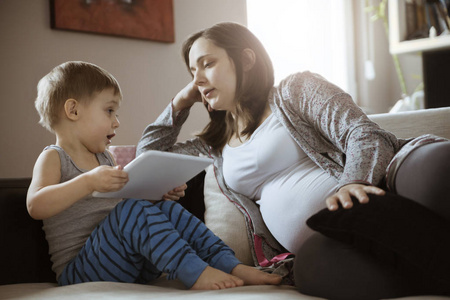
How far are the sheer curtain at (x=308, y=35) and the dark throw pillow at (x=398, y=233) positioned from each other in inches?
117

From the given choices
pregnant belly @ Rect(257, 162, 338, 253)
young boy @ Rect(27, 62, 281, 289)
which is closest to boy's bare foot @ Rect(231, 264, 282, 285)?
young boy @ Rect(27, 62, 281, 289)

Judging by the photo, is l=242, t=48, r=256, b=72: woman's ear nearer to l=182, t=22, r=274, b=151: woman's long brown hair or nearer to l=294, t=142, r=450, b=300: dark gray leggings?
l=182, t=22, r=274, b=151: woman's long brown hair

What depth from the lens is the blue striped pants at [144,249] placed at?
3.75 feet

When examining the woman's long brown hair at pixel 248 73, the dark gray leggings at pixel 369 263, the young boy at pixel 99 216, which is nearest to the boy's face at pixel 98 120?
the young boy at pixel 99 216

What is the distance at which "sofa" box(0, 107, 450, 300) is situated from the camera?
1042mm

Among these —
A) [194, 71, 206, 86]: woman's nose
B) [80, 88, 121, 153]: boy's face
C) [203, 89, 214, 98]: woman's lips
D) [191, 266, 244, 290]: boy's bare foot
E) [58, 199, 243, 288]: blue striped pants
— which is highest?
[194, 71, 206, 86]: woman's nose

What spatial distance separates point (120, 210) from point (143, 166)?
143mm

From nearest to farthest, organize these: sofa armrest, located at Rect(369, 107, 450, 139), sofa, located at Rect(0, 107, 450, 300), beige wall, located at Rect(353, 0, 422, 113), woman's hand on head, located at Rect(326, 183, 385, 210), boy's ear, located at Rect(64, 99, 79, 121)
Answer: woman's hand on head, located at Rect(326, 183, 385, 210)
sofa, located at Rect(0, 107, 450, 300)
boy's ear, located at Rect(64, 99, 79, 121)
sofa armrest, located at Rect(369, 107, 450, 139)
beige wall, located at Rect(353, 0, 422, 113)

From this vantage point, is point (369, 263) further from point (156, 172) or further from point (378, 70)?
point (378, 70)

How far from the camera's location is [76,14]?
262 centimetres

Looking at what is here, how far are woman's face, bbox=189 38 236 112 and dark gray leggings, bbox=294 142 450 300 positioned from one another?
26.3 inches

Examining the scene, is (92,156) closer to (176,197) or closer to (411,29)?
(176,197)

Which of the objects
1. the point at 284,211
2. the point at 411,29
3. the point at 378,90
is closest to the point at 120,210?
the point at 284,211

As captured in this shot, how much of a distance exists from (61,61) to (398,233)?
216cm
